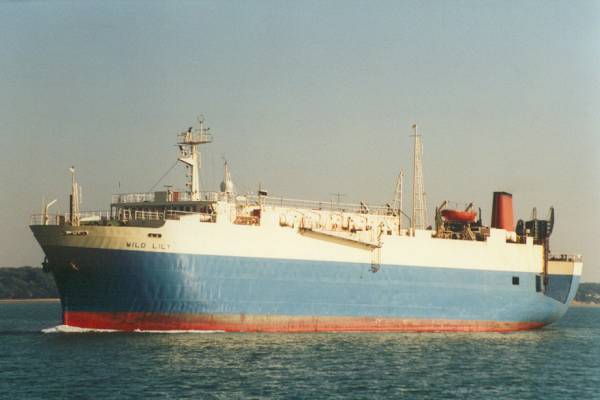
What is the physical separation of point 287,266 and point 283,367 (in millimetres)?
12827

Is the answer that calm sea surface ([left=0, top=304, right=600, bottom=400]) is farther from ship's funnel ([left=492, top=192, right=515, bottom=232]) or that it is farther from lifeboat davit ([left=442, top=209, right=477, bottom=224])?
ship's funnel ([left=492, top=192, right=515, bottom=232])

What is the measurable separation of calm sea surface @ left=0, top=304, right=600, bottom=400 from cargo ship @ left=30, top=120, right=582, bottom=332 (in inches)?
66.3

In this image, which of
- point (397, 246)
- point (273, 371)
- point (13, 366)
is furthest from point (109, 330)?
point (397, 246)

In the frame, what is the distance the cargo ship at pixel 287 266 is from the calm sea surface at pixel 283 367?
5.52ft

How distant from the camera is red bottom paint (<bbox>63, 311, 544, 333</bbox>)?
48375 mm

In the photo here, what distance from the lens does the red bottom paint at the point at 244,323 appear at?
4838cm

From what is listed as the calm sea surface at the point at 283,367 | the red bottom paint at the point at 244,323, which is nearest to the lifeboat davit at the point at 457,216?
the red bottom paint at the point at 244,323

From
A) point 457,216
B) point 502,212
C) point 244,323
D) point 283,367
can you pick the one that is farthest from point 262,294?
point 502,212

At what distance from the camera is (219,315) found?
49.6 m

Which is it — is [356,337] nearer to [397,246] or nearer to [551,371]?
[397,246]

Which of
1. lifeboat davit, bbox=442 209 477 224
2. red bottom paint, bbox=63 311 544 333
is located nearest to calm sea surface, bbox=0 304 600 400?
red bottom paint, bbox=63 311 544 333

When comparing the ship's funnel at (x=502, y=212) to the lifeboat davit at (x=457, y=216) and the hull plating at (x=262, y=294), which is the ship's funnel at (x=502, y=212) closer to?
the lifeboat davit at (x=457, y=216)

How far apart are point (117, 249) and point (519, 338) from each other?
1099 inches

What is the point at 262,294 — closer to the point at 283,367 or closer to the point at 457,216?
the point at 283,367
